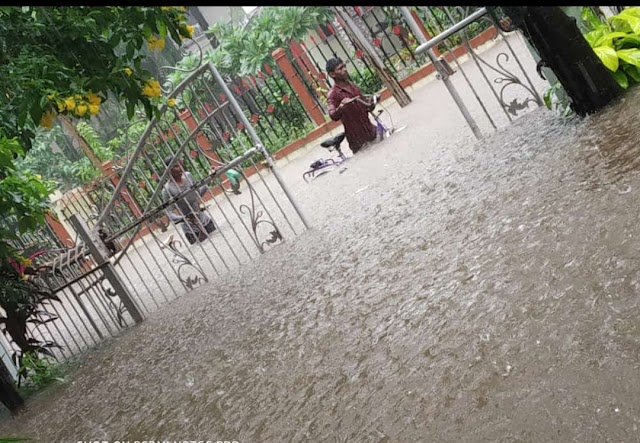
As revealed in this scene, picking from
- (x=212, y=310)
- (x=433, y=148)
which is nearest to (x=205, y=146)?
(x=433, y=148)

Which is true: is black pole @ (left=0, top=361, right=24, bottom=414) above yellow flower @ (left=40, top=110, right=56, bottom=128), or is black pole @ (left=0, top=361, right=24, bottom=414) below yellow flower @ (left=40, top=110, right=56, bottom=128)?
below

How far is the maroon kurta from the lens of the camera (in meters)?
11.6

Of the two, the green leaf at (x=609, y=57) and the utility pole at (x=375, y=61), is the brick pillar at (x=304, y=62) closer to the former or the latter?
the utility pole at (x=375, y=61)

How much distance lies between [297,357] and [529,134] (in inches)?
121

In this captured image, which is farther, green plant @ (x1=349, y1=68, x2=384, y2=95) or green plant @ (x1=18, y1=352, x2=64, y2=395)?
green plant @ (x1=349, y1=68, x2=384, y2=95)

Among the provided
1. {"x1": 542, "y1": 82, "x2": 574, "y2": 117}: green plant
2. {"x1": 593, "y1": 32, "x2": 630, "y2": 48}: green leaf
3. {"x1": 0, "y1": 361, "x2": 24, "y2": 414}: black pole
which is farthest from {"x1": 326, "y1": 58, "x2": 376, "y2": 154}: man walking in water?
{"x1": 0, "y1": 361, "x2": 24, "y2": 414}: black pole

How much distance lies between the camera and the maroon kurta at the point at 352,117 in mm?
11586

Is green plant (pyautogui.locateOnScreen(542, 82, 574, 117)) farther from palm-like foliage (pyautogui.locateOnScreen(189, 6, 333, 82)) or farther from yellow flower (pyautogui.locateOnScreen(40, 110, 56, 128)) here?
palm-like foliage (pyautogui.locateOnScreen(189, 6, 333, 82))

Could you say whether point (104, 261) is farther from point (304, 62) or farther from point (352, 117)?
point (304, 62)

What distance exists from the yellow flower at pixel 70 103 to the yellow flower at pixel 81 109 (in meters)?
0.05

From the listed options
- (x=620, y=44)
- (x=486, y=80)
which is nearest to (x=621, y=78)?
(x=620, y=44)

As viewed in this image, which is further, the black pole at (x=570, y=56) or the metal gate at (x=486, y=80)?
the metal gate at (x=486, y=80)

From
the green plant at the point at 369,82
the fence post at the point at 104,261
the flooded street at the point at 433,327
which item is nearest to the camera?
the flooded street at the point at 433,327

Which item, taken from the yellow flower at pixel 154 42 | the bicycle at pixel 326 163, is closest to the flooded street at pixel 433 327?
the yellow flower at pixel 154 42
